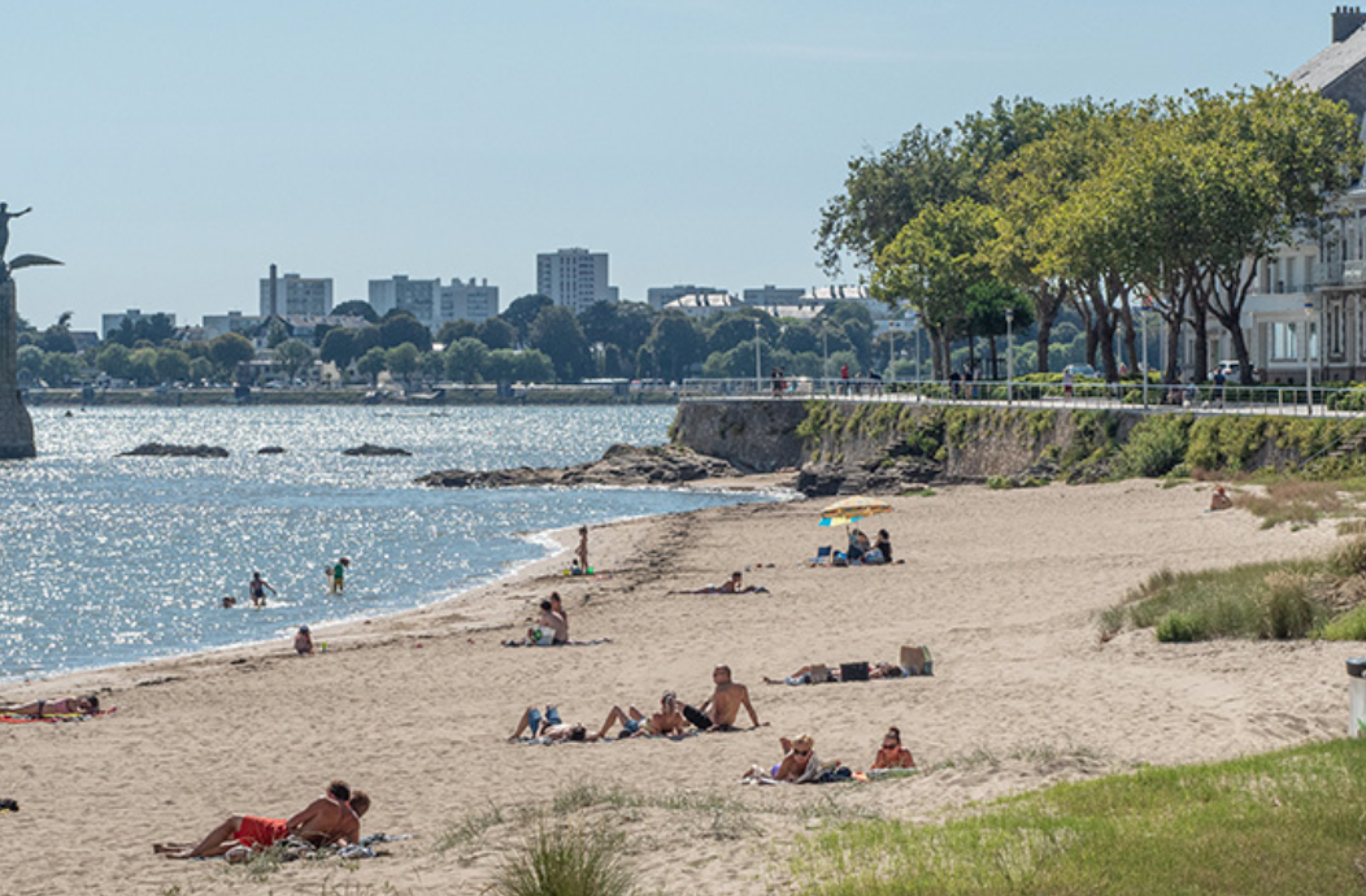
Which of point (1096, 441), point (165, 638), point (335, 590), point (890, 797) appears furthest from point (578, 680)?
point (1096, 441)

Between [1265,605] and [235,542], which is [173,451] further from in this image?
[1265,605]

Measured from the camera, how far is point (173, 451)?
462 feet

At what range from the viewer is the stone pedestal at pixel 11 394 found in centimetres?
11838

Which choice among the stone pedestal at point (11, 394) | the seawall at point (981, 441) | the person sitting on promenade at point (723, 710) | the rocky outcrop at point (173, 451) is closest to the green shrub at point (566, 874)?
the person sitting on promenade at point (723, 710)

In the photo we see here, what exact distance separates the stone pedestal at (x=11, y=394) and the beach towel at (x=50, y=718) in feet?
324

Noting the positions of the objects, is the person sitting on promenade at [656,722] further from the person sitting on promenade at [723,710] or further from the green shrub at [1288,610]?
the green shrub at [1288,610]

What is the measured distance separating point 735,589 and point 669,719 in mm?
14577

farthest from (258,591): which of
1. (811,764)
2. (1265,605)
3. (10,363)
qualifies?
(10,363)

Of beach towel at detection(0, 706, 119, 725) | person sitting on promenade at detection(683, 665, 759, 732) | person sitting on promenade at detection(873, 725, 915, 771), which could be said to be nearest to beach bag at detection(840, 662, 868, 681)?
person sitting on promenade at detection(683, 665, 759, 732)

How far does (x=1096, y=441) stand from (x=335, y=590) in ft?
73.7

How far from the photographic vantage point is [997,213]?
75.9m

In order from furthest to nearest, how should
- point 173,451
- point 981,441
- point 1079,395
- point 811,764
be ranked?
point 173,451
point 1079,395
point 981,441
point 811,764

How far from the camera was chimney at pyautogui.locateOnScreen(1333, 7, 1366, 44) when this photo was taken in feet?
243

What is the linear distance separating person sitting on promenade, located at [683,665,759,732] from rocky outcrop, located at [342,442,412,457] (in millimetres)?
114977
